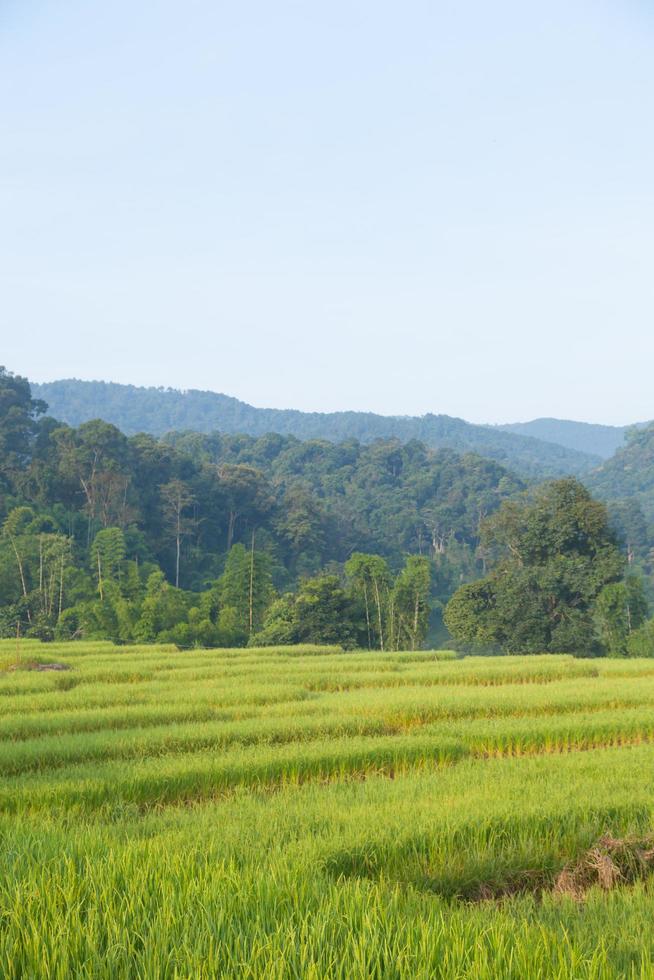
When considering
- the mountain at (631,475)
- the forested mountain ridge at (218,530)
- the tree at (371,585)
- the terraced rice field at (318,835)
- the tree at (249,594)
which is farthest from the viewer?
the mountain at (631,475)

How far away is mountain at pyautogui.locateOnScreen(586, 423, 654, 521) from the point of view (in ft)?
384

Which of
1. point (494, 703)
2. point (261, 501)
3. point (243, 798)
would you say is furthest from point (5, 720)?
point (261, 501)

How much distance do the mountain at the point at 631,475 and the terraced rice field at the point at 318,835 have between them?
105448 mm

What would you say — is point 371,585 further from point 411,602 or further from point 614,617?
point 614,617

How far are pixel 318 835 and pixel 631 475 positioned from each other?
124 metres

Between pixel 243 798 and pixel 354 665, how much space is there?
15154 mm

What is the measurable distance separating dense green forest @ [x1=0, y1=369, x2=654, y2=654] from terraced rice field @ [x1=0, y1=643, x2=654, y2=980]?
2424cm

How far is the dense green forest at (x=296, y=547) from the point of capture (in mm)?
39312

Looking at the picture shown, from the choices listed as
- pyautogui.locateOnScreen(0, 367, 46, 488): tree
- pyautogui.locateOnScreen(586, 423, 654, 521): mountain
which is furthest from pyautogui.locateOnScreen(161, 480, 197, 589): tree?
pyautogui.locateOnScreen(586, 423, 654, 521): mountain

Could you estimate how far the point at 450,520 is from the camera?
85.8m

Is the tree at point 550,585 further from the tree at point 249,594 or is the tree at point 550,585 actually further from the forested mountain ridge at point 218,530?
the tree at point 249,594

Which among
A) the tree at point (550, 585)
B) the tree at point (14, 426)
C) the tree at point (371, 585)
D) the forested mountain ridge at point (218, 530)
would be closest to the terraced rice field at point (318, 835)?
the forested mountain ridge at point (218, 530)

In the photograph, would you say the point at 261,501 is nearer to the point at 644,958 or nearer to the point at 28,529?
the point at 28,529

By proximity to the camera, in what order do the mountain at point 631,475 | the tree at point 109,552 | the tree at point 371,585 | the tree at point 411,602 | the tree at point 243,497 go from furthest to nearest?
the mountain at point 631,475, the tree at point 243,497, the tree at point 109,552, the tree at point 411,602, the tree at point 371,585
